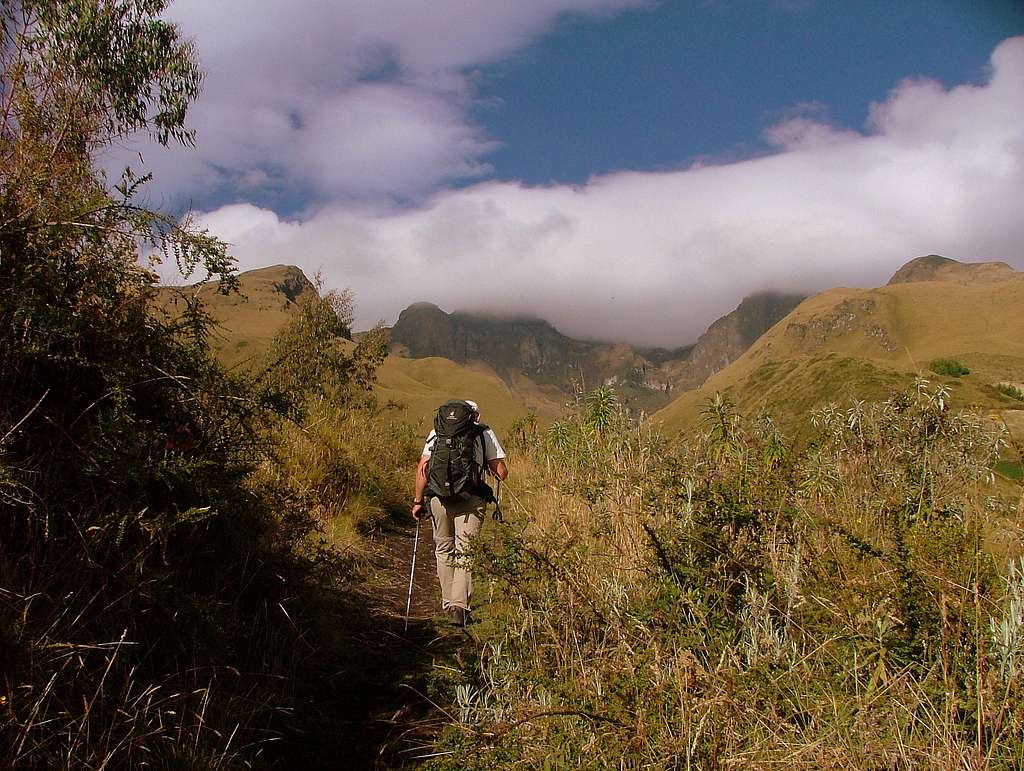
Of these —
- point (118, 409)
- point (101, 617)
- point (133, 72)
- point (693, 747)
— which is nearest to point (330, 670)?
point (101, 617)

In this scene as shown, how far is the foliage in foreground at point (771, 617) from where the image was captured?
2.65 meters

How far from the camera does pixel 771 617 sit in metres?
3.53

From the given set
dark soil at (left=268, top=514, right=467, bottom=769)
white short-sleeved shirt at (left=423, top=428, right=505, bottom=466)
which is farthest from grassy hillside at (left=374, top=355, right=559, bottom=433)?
dark soil at (left=268, top=514, right=467, bottom=769)

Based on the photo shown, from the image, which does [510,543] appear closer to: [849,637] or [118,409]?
[849,637]

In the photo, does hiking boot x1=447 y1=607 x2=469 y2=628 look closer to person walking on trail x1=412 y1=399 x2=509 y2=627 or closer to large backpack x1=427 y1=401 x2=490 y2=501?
person walking on trail x1=412 y1=399 x2=509 y2=627

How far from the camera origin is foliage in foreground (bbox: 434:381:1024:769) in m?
2.65

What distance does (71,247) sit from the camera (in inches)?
137

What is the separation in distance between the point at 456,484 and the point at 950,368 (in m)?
8.98

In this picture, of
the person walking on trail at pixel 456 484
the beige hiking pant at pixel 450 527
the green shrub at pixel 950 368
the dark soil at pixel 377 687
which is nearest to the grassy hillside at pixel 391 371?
the person walking on trail at pixel 456 484

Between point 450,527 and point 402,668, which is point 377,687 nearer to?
point 402,668

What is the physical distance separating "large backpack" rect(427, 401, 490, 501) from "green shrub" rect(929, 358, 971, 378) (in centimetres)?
712

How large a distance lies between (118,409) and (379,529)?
A: 7483 mm

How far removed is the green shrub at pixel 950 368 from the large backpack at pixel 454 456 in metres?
7.12

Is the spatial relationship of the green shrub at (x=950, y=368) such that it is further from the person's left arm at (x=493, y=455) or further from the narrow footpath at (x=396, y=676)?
the narrow footpath at (x=396, y=676)
